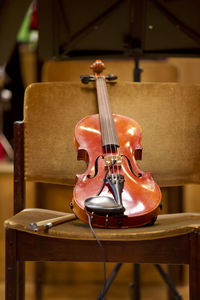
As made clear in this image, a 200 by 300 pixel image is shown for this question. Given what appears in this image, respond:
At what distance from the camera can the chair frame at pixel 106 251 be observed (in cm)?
108

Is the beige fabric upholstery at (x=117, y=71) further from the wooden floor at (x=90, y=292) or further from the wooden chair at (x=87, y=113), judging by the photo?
the wooden floor at (x=90, y=292)

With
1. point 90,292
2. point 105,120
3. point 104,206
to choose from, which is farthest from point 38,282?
point 104,206

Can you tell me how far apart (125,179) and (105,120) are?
0.83 feet

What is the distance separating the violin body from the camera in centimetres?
110

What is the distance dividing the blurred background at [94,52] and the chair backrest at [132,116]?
135 millimetres

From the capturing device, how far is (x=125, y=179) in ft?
3.84

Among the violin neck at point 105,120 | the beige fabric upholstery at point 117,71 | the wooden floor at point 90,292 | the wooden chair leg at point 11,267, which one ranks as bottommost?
the wooden floor at point 90,292

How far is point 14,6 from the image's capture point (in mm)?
2025

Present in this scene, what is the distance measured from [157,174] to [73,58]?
1.80 feet

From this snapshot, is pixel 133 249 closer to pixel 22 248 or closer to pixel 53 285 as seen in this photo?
pixel 22 248

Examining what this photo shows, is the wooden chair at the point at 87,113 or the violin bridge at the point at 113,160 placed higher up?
the wooden chair at the point at 87,113

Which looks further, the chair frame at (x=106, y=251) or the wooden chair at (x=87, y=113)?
the wooden chair at (x=87, y=113)

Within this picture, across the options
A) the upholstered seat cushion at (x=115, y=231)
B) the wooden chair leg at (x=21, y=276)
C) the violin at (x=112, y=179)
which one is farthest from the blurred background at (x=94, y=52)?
the upholstered seat cushion at (x=115, y=231)

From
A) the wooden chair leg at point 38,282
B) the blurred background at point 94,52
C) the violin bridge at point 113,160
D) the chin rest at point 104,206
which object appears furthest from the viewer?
the wooden chair leg at point 38,282
